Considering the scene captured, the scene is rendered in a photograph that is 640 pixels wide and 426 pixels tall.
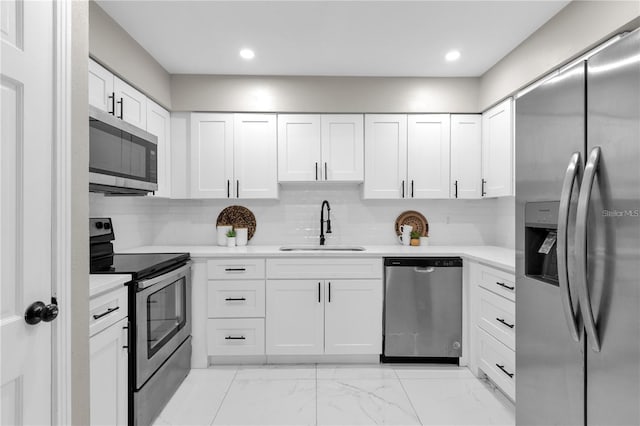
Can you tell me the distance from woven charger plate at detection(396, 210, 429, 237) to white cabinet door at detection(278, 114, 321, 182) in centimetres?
96

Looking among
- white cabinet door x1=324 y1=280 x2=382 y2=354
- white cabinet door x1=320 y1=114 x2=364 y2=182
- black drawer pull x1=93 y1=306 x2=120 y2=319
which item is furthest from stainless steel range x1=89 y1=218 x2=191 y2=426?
white cabinet door x1=320 y1=114 x2=364 y2=182

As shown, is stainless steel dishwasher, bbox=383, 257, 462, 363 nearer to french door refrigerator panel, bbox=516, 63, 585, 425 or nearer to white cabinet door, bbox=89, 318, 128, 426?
french door refrigerator panel, bbox=516, 63, 585, 425

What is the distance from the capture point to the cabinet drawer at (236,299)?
2795 mm

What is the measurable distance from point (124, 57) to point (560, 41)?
2.79 meters

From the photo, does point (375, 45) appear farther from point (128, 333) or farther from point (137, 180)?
point (128, 333)

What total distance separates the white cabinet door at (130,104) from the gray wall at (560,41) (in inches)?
110

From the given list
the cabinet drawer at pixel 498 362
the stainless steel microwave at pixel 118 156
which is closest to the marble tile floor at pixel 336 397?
the cabinet drawer at pixel 498 362

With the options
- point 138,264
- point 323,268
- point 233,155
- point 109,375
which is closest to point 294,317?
point 323,268

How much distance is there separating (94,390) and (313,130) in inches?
95.0

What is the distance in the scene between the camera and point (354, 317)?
9.33ft

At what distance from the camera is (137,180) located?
2.09 metres

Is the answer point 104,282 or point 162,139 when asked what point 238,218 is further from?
point 104,282

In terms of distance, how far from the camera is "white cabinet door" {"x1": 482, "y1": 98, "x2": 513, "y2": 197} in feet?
8.92

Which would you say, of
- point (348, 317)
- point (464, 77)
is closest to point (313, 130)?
point (464, 77)
